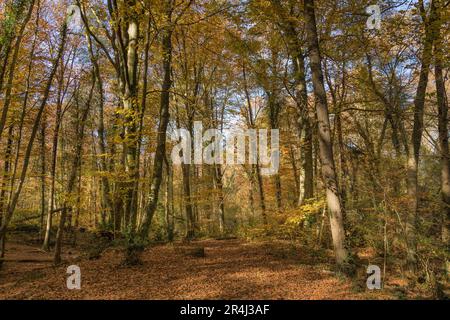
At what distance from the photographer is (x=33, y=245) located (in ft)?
51.5

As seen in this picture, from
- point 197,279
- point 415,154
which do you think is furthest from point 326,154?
point 197,279

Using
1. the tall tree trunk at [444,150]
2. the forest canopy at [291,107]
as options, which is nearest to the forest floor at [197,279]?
the forest canopy at [291,107]

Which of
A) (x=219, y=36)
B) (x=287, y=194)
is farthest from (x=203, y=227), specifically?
(x=219, y=36)

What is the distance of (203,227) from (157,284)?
15.9 metres

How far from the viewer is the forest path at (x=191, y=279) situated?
556 centimetres

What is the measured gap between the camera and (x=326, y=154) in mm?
6828

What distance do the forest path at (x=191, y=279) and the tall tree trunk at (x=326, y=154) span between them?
0.88 m

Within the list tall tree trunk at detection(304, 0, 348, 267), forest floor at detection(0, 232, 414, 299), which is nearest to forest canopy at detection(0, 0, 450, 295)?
tall tree trunk at detection(304, 0, 348, 267)

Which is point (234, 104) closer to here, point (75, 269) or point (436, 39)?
point (436, 39)

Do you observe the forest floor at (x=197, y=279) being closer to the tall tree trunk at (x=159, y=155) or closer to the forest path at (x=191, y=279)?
the forest path at (x=191, y=279)

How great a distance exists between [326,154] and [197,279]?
4082 mm

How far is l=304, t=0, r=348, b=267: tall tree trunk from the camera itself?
6.57 meters

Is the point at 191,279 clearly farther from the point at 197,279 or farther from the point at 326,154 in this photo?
the point at 326,154

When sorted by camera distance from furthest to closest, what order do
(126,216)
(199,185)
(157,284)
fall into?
(199,185) < (126,216) < (157,284)
